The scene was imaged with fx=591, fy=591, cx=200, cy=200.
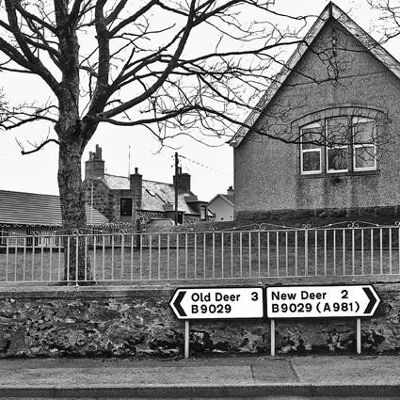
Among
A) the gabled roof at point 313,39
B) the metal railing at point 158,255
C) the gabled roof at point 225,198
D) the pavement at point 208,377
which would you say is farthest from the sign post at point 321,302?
the gabled roof at point 225,198

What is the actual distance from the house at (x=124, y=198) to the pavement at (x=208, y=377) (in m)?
39.9

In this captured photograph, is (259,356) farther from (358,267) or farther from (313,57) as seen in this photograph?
(313,57)

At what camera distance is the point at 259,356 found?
27.2 feet

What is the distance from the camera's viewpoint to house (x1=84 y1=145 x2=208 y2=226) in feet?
168

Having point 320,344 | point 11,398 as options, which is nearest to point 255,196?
point 320,344

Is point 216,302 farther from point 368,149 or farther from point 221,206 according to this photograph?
point 221,206

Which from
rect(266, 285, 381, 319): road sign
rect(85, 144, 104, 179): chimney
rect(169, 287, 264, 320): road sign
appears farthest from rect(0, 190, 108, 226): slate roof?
rect(266, 285, 381, 319): road sign

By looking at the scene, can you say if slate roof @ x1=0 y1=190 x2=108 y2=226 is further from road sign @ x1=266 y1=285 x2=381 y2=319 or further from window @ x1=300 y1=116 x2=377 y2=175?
road sign @ x1=266 y1=285 x2=381 y2=319

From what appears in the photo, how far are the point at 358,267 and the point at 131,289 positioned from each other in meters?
5.52

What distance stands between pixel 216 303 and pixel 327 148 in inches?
490

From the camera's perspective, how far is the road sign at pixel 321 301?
817 cm

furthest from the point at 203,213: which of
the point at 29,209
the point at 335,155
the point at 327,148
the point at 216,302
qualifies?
the point at 216,302

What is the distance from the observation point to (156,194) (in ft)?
188

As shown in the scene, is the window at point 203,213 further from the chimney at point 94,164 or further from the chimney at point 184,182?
the chimney at point 94,164
